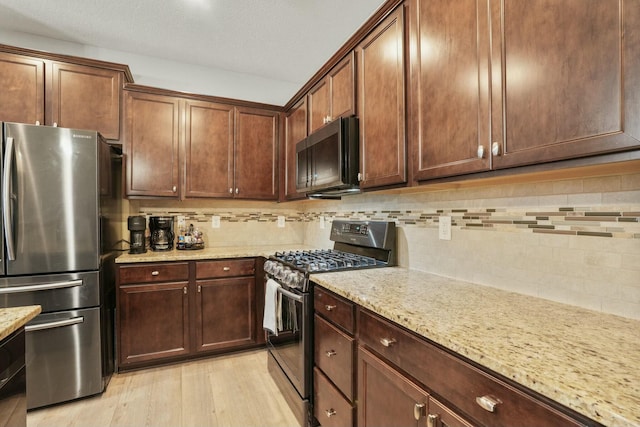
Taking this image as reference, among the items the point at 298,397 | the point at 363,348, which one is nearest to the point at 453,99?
Answer: the point at 363,348

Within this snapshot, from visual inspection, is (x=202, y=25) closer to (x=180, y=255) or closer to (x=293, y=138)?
(x=293, y=138)

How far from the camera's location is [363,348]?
130cm

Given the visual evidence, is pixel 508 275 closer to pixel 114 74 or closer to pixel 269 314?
pixel 269 314

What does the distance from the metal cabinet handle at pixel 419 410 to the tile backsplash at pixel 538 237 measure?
2.19 ft

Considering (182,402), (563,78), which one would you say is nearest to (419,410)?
(563,78)

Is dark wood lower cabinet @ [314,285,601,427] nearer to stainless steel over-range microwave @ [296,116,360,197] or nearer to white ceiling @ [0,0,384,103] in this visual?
stainless steel over-range microwave @ [296,116,360,197]

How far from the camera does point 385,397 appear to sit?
45.4 inches

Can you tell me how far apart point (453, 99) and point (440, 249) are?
808mm

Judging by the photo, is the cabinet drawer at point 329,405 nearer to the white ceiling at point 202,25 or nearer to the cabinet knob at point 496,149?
the cabinet knob at point 496,149

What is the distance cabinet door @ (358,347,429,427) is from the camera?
999 millimetres

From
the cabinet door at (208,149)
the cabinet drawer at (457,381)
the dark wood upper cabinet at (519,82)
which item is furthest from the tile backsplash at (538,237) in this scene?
the cabinet door at (208,149)

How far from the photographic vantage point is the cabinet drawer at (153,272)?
2.37 meters

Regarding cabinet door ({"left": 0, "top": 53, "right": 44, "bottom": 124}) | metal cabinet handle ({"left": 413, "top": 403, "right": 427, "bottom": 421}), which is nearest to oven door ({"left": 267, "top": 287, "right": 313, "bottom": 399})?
metal cabinet handle ({"left": 413, "top": 403, "right": 427, "bottom": 421})

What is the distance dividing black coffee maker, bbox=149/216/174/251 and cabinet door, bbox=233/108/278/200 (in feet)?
2.19
